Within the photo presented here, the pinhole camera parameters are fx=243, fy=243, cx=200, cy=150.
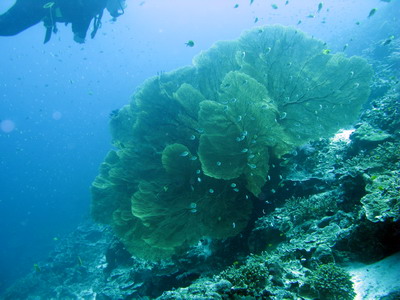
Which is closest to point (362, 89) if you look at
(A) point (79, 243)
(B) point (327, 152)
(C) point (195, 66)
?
(B) point (327, 152)

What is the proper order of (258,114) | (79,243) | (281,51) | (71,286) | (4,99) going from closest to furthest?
1. (258,114)
2. (281,51)
3. (71,286)
4. (79,243)
5. (4,99)

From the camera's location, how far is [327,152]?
6.49 meters

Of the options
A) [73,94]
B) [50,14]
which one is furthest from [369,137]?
[73,94]

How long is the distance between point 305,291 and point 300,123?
379 centimetres

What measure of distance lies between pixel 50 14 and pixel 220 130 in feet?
21.0

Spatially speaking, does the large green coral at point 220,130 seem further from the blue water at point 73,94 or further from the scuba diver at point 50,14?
the blue water at point 73,94

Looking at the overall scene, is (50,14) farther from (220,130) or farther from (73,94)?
(73,94)

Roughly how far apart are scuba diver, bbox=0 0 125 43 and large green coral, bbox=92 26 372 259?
3.41m

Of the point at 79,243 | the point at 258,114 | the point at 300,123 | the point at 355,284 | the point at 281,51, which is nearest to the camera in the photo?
the point at 355,284

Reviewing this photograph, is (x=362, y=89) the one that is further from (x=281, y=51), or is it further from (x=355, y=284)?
(x=355, y=284)

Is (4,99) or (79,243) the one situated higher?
(4,99)

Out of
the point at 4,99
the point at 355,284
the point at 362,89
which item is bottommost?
the point at 355,284

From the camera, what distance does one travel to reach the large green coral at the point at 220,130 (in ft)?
15.4

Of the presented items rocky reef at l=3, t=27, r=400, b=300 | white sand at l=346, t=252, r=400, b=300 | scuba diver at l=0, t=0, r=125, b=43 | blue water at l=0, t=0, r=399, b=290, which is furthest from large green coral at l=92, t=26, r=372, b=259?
blue water at l=0, t=0, r=399, b=290
